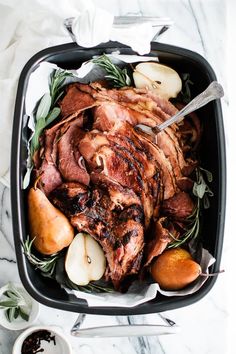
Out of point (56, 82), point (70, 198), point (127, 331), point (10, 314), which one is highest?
point (56, 82)

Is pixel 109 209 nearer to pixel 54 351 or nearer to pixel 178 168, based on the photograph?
pixel 178 168

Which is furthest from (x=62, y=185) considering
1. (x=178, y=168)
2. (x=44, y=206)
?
(x=178, y=168)

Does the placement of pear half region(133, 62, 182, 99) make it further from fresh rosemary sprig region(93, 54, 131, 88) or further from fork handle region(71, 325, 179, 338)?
fork handle region(71, 325, 179, 338)

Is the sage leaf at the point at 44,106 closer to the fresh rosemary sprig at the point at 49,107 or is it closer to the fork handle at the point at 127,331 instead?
Result: the fresh rosemary sprig at the point at 49,107

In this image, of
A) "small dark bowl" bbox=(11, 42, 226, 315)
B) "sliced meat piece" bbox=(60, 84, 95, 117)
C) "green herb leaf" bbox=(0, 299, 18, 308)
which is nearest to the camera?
"small dark bowl" bbox=(11, 42, 226, 315)

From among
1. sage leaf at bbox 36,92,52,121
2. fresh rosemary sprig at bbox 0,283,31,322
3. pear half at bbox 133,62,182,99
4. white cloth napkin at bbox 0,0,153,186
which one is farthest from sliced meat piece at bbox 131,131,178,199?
fresh rosemary sprig at bbox 0,283,31,322

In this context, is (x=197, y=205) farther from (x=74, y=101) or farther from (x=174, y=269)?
(x=74, y=101)

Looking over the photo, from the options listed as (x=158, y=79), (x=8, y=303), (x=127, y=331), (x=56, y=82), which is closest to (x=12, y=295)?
(x=8, y=303)
